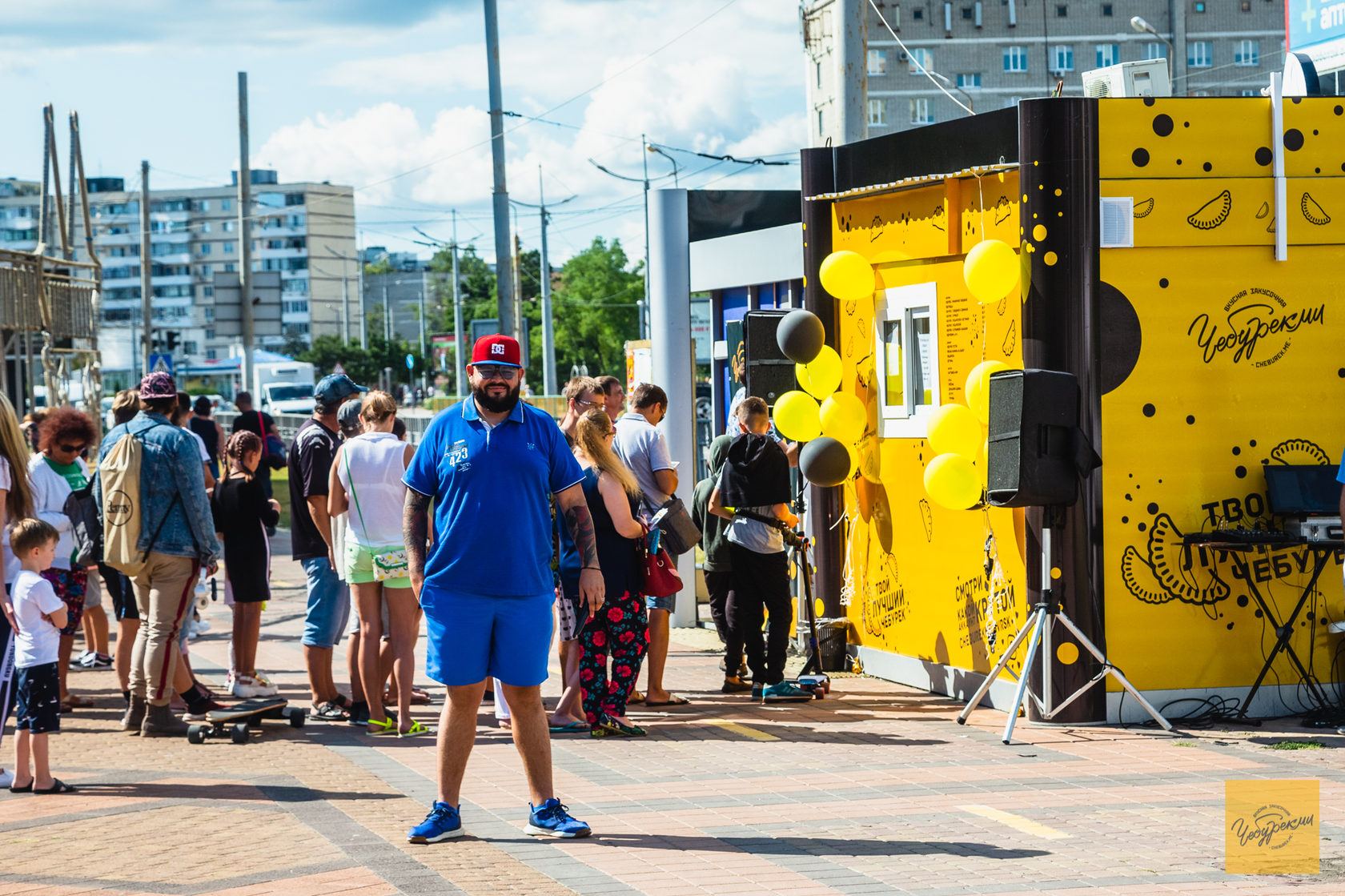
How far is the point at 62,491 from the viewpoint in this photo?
9.49 metres

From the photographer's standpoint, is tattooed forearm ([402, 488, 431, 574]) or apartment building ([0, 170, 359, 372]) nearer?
tattooed forearm ([402, 488, 431, 574])

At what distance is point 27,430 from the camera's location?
1212cm

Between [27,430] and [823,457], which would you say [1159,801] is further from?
[27,430]

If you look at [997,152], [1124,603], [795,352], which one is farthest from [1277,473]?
[795,352]

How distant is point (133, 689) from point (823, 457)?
4528mm

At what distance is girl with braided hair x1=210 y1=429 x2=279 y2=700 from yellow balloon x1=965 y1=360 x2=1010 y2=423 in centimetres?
445

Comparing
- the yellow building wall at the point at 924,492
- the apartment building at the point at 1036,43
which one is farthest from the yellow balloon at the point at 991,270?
the apartment building at the point at 1036,43

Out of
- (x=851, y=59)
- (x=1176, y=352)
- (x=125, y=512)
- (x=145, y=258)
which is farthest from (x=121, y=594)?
(x=145, y=258)

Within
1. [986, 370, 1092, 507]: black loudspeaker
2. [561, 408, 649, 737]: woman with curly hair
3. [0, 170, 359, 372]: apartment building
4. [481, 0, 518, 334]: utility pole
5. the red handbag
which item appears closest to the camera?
[986, 370, 1092, 507]: black loudspeaker

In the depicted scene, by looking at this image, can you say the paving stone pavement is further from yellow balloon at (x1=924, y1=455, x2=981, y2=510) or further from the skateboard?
yellow balloon at (x1=924, y1=455, x2=981, y2=510)

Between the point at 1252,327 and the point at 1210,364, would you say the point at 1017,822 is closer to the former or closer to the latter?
the point at 1210,364

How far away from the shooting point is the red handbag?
8320mm

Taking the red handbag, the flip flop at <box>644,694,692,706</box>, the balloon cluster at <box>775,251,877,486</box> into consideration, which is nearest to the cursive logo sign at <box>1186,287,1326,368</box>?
the balloon cluster at <box>775,251,877,486</box>

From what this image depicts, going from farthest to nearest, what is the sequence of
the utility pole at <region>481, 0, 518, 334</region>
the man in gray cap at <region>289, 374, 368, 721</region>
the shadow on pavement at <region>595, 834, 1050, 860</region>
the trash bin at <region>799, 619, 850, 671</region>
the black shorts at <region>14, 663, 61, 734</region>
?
the utility pole at <region>481, 0, 518, 334</region> < the trash bin at <region>799, 619, 850, 671</region> < the man in gray cap at <region>289, 374, 368, 721</region> < the black shorts at <region>14, 663, 61, 734</region> < the shadow on pavement at <region>595, 834, 1050, 860</region>
